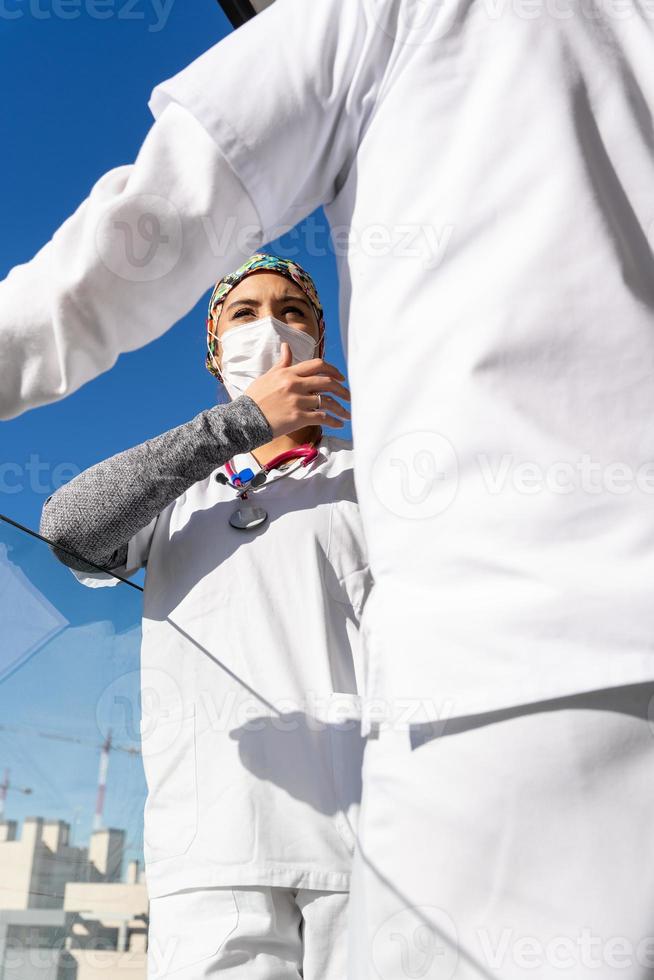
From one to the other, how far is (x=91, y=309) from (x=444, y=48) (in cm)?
31

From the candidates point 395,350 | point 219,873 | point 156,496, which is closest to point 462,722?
point 395,350

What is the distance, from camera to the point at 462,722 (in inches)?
20.3

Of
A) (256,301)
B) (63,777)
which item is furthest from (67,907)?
(256,301)

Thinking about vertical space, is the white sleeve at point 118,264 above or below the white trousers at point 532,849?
above

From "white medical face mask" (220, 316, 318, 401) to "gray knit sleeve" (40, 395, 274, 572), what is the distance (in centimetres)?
29

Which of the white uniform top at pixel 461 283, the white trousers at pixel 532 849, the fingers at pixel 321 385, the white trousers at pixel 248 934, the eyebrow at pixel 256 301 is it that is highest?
the eyebrow at pixel 256 301

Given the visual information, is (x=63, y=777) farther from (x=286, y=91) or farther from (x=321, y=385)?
(x=286, y=91)

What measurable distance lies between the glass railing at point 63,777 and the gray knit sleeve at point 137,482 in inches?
4.0

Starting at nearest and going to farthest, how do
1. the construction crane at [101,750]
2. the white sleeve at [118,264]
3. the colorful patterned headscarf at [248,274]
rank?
the white sleeve at [118,264]
the construction crane at [101,750]
the colorful patterned headscarf at [248,274]

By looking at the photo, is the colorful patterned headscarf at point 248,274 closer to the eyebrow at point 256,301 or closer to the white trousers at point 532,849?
the eyebrow at point 256,301

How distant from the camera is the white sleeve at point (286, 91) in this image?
611 mm

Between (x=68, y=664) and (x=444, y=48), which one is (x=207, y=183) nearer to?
(x=444, y=48)

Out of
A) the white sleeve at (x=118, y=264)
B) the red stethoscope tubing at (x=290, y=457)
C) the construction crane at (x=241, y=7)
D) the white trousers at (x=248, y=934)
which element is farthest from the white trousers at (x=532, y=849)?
the construction crane at (x=241, y=7)

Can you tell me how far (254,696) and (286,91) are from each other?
87 cm
